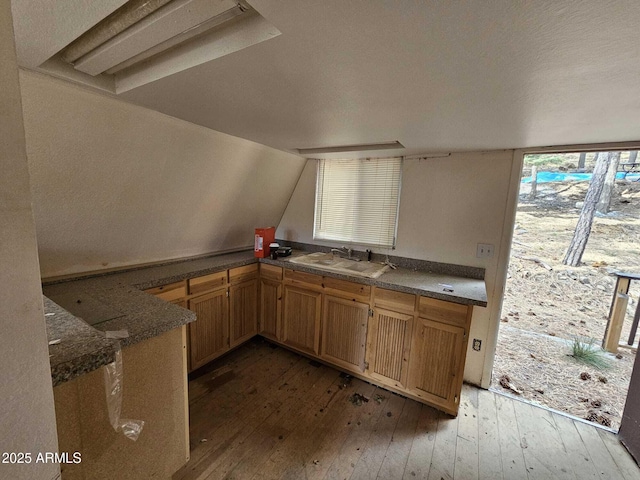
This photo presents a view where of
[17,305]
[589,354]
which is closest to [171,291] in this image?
[17,305]

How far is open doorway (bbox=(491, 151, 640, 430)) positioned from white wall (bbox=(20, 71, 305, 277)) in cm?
257

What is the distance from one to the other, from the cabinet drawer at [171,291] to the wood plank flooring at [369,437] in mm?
739

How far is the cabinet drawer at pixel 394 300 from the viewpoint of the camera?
75.2 inches

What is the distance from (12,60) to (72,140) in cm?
122

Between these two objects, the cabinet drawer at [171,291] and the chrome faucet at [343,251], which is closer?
the cabinet drawer at [171,291]

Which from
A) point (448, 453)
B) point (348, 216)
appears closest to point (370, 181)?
point (348, 216)

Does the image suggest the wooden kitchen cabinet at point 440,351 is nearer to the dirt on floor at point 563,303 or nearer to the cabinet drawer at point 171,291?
the dirt on floor at point 563,303

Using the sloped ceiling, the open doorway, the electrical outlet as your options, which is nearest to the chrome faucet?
the electrical outlet

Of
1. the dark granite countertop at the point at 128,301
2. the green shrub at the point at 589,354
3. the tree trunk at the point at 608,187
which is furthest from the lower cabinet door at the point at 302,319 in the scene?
the tree trunk at the point at 608,187

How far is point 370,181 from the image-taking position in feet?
8.69

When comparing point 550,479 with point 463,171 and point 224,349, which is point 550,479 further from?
point 224,349

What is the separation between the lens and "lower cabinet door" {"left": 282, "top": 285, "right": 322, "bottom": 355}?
2.36 meters

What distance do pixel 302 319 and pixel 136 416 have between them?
149cm

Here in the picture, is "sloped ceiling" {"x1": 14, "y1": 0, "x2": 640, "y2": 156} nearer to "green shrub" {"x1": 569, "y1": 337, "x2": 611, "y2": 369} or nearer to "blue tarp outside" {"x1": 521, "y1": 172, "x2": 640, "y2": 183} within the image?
"green shrub" {"x1": 569, "y1": 337, "x2": 611, "y2": 369}
